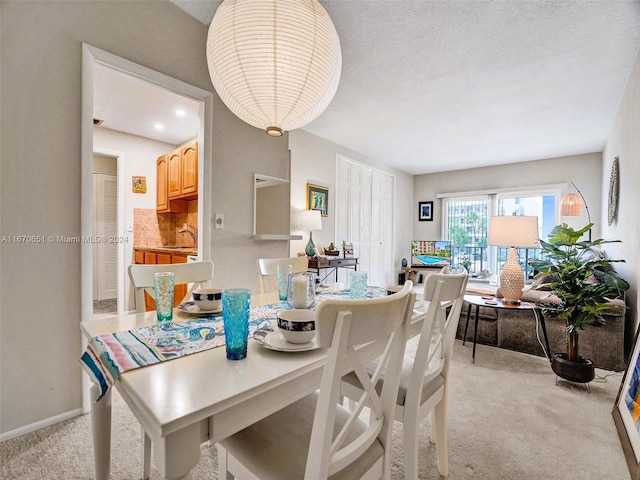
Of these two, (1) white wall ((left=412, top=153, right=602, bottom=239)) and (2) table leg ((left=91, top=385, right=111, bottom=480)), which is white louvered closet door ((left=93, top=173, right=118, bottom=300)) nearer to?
(2) table leg ((left=91, top=385, right=111, bottom=480))

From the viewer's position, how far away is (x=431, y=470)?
1427 millimetres

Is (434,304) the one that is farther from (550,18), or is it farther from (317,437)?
(550,18)

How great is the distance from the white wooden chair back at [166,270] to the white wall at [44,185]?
61cm

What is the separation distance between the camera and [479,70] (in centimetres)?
274

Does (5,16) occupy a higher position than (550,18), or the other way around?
(550,18)

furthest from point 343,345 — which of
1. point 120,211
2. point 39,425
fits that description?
point 120,211

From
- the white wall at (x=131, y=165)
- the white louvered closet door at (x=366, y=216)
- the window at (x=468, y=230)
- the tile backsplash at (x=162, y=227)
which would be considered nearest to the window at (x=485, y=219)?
the window at (x=468, y=230)

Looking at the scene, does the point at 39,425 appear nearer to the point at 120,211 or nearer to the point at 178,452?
the point at 178,452

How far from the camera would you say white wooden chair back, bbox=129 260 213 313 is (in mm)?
1454

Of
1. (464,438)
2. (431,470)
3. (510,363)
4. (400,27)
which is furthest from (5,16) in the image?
(510,363)

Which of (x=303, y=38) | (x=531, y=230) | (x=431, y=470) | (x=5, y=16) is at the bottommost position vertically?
(x=431, y=470)

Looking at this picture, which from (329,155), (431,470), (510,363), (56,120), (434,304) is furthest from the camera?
(329,155)

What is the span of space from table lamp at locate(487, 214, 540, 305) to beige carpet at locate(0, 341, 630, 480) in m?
0.75

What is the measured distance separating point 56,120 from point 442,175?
21.2 ft
